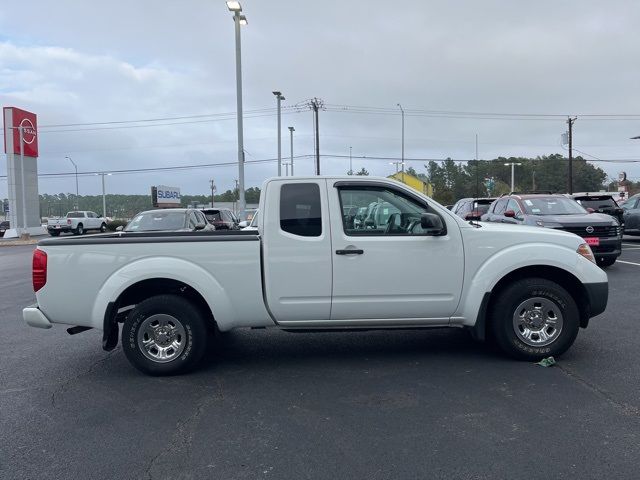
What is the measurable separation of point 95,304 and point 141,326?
504 mm

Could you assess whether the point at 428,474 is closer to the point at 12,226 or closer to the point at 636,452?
the point at 636,452

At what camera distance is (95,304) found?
5.27 m

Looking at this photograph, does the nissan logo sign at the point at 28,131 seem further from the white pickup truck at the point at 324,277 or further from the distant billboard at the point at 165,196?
the white pickup truck at the point at 324,277

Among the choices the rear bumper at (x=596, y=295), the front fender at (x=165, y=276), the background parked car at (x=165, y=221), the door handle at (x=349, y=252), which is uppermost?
the background parked car at (x=165, y=221)

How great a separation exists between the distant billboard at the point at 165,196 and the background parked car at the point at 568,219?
5189 cm

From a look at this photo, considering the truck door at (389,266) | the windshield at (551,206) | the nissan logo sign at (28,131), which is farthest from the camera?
the nissan logo sign at (28,131)

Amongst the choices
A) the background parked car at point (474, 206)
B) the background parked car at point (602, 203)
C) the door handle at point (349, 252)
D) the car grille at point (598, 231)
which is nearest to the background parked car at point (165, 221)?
the door handle at point (349, 252)

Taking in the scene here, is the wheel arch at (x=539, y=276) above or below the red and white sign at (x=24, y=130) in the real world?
below

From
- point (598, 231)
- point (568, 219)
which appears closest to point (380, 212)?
point (568, 219)

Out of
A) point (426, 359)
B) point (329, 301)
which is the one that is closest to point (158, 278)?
point (329, 301)

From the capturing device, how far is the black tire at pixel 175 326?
5.25 meters

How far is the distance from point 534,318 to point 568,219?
692cm

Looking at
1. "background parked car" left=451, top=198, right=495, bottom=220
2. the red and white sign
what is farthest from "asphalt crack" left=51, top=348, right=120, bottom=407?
the red and white sign

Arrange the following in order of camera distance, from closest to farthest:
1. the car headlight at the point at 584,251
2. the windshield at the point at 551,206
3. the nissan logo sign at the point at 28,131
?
the car headlight at the point at 584,251, the windshield at the point at 551,206, the nissan logo sign at the point at 28,131
